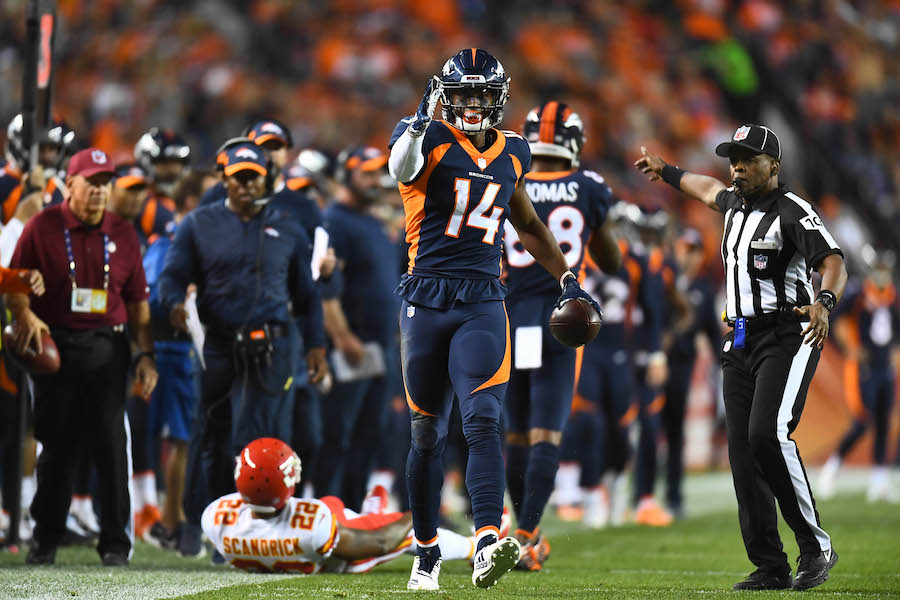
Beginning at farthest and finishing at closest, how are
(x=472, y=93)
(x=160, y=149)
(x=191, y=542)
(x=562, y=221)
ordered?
1. (x=160, y=149)
2. (x=191, y=542)
3. (x=562, y=221)
4. (x=472, y=93)

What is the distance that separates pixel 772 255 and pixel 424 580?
6.99ft

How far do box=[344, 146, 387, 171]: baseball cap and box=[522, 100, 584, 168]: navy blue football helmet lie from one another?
Result: 174 cm

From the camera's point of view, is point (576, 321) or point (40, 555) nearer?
point (576, 321)

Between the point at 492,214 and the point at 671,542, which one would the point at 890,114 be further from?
the point at 492,214

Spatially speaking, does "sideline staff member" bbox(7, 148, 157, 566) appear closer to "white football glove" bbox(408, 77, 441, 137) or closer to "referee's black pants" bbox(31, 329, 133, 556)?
"referee's black pants" bbox(31, 329, 133, 556)

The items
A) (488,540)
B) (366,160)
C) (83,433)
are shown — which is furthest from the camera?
(366,160)

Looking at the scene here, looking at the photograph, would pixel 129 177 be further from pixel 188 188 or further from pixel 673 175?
pixel 673 175

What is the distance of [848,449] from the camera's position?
14008 millimetres

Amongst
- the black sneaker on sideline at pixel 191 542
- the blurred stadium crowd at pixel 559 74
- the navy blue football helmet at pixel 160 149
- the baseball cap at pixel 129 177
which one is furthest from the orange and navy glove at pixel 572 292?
the blurred stadium crowd at pixel 559 74

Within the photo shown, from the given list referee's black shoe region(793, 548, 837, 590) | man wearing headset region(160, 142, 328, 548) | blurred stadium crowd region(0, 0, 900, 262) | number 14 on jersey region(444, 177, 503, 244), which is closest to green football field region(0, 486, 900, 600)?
referee's black shoe region(793, 548, 837, 590)

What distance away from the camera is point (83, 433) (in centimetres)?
699

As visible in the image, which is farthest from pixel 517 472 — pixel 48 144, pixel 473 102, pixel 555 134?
pixel 48 144

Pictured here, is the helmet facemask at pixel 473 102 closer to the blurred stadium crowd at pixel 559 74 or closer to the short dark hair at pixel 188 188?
the short dark hair at pixel 188 188

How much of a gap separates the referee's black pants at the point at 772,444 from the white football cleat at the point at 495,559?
57.0 inches
